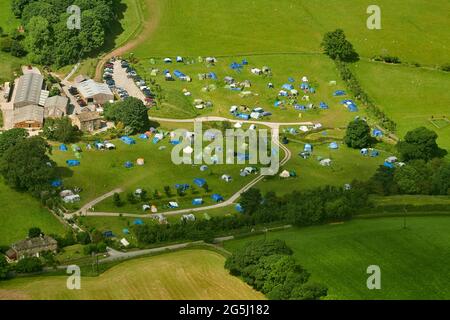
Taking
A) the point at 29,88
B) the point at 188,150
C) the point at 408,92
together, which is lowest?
the point at 188,150

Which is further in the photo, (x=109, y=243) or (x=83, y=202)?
(x=83, y=202)

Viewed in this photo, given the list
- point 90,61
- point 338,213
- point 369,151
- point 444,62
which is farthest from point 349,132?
point 90,61

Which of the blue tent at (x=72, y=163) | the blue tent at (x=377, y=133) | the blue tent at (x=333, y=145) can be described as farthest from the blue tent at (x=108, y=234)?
the blue tent at (x=377, y=133)

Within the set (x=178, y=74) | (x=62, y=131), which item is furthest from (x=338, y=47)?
(x=62, y=131)

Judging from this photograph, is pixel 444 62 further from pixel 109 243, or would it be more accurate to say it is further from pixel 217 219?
pixel 109 243

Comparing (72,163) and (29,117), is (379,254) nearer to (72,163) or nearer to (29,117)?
(72,163)

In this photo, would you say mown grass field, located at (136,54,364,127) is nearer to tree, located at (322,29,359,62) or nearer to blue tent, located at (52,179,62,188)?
tree, located at (322,29,359,62)
